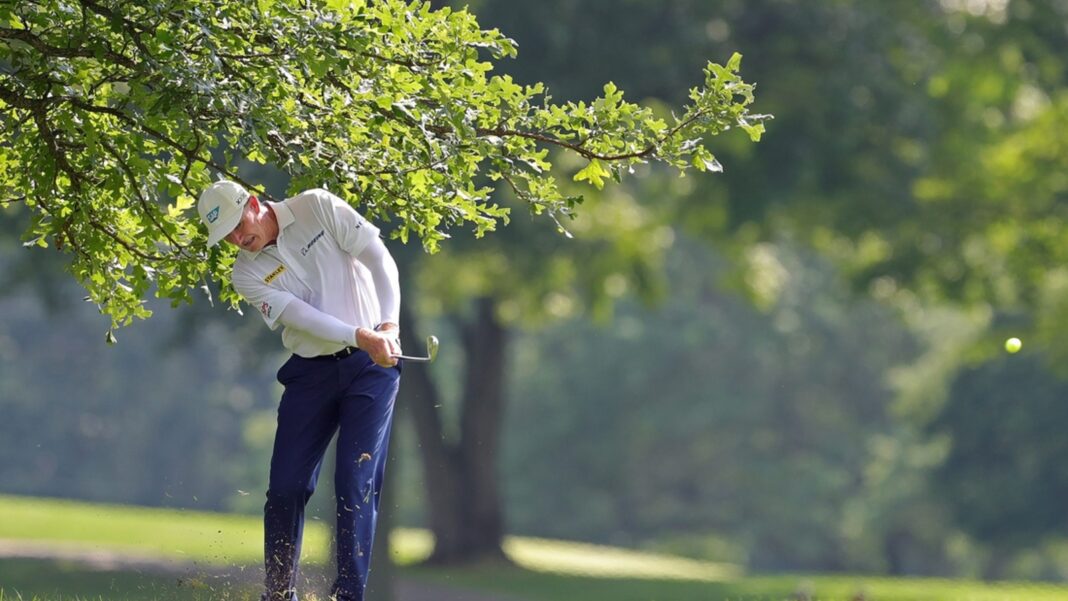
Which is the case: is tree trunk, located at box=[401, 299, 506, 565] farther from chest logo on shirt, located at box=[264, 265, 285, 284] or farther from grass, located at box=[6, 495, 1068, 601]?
chest logo on shirt, located at box=[264, 265, 285, 284]

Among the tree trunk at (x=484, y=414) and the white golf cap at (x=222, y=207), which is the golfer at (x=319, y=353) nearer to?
the white golf cap at (x=222, y=207)

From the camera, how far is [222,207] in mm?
6906

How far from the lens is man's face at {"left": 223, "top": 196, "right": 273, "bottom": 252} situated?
6.97 meters

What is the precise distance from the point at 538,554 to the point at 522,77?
13026 mm

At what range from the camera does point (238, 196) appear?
22.6 ft

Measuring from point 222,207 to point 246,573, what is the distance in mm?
3148

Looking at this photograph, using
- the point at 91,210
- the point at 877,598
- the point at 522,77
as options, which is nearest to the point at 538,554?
the point at 522,77

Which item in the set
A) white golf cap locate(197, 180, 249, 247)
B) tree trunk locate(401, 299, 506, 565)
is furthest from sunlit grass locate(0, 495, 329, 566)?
white golf cap locate(197, 180, 249, 247)

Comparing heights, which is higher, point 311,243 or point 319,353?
point 311,243

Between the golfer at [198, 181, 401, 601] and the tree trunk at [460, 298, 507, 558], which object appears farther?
the tree trunk at [460, 298, 507, 558]

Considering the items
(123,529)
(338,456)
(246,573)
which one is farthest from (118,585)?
(123,529)

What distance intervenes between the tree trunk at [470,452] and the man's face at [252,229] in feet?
60.1

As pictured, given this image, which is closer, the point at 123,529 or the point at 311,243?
the point at 311,243

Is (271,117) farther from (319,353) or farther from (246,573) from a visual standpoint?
(246,573)
